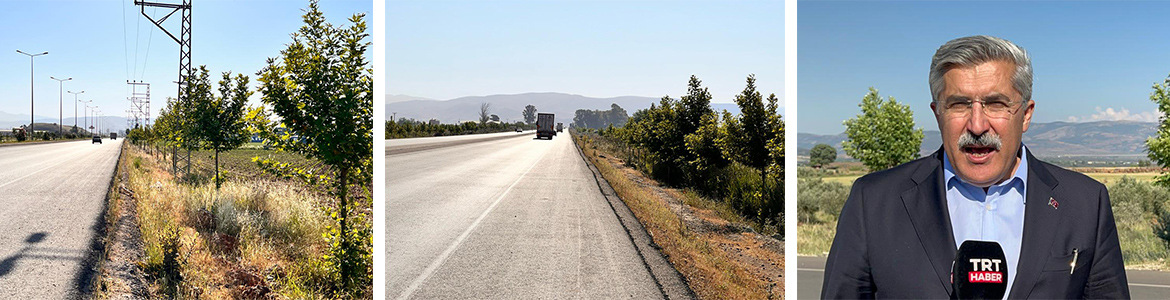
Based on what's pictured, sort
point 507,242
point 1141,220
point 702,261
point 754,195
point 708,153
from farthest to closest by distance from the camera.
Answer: point 1141,220 → point 708,153 → point 754,195 → point 507,242 → point 702,261

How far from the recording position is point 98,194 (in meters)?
10.8

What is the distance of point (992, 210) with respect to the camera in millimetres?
1540

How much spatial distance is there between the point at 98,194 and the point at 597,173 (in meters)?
9.73

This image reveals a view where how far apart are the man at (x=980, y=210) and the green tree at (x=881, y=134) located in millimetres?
53588

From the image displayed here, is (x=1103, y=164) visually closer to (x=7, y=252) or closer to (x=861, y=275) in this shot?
(x=861, y=275)

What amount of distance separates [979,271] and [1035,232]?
0.25 m

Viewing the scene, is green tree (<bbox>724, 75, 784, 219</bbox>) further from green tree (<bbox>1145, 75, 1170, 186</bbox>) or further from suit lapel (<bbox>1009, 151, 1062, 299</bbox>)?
green tree (<bbox>1145, 75, 1170, 186</bbox>)

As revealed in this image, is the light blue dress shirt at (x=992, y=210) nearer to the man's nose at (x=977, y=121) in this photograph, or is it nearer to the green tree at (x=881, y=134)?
the man's nose at (x=977, y=121)

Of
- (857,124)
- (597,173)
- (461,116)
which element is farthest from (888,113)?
(461,116)

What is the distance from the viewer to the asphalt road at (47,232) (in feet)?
16.6

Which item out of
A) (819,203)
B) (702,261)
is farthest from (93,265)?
(819,203)

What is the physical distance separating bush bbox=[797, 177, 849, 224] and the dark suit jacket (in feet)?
87.7

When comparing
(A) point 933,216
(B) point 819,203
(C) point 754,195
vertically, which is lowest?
(B) point 819,203

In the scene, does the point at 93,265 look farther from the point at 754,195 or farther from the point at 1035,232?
the point at 754,195
